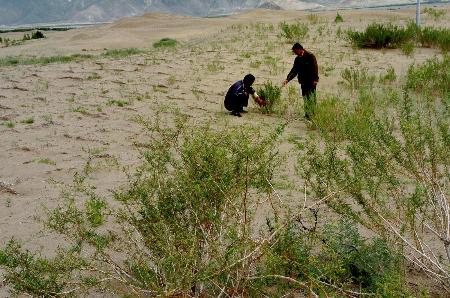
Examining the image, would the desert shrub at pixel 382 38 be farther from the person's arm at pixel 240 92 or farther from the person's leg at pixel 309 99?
the person's arm at pixel 240 92

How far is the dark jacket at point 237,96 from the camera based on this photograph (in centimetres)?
828

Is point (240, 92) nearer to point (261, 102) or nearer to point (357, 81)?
point (261, 102)

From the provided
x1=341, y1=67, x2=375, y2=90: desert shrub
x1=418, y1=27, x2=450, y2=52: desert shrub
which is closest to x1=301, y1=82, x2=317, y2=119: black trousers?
x1=341, y1=67, x2=375, y2=90: desert shrub

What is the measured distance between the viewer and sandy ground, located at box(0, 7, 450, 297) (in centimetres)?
550

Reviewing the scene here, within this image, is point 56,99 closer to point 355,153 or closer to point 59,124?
point 59,124

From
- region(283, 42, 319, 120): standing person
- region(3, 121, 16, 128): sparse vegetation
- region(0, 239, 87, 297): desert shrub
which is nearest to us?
region(0, 239, 87, 297): desert shrub

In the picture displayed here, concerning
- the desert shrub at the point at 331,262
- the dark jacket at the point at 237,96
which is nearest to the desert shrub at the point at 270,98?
the dark jacket at the point at 237,96

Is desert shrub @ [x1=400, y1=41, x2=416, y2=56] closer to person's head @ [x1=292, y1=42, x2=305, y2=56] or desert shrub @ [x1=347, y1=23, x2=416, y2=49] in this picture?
desert shrub @ [x1=347, y1=23, x2=416, y2=49]

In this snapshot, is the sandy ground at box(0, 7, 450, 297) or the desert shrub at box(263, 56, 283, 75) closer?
the sandy ground at box(0, 7, 450, 297)

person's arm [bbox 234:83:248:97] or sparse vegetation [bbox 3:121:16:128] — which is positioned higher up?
person's arm [bbox 234:83:248:97]

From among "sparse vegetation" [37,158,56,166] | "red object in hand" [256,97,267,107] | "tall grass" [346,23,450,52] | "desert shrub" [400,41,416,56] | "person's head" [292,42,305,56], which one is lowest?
"sparse vegetation" [37,158,56,166]

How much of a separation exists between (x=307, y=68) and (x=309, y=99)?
1.48 ft

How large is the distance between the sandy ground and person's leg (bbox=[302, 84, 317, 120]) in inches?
8.9

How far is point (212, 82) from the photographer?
10.8 meters
